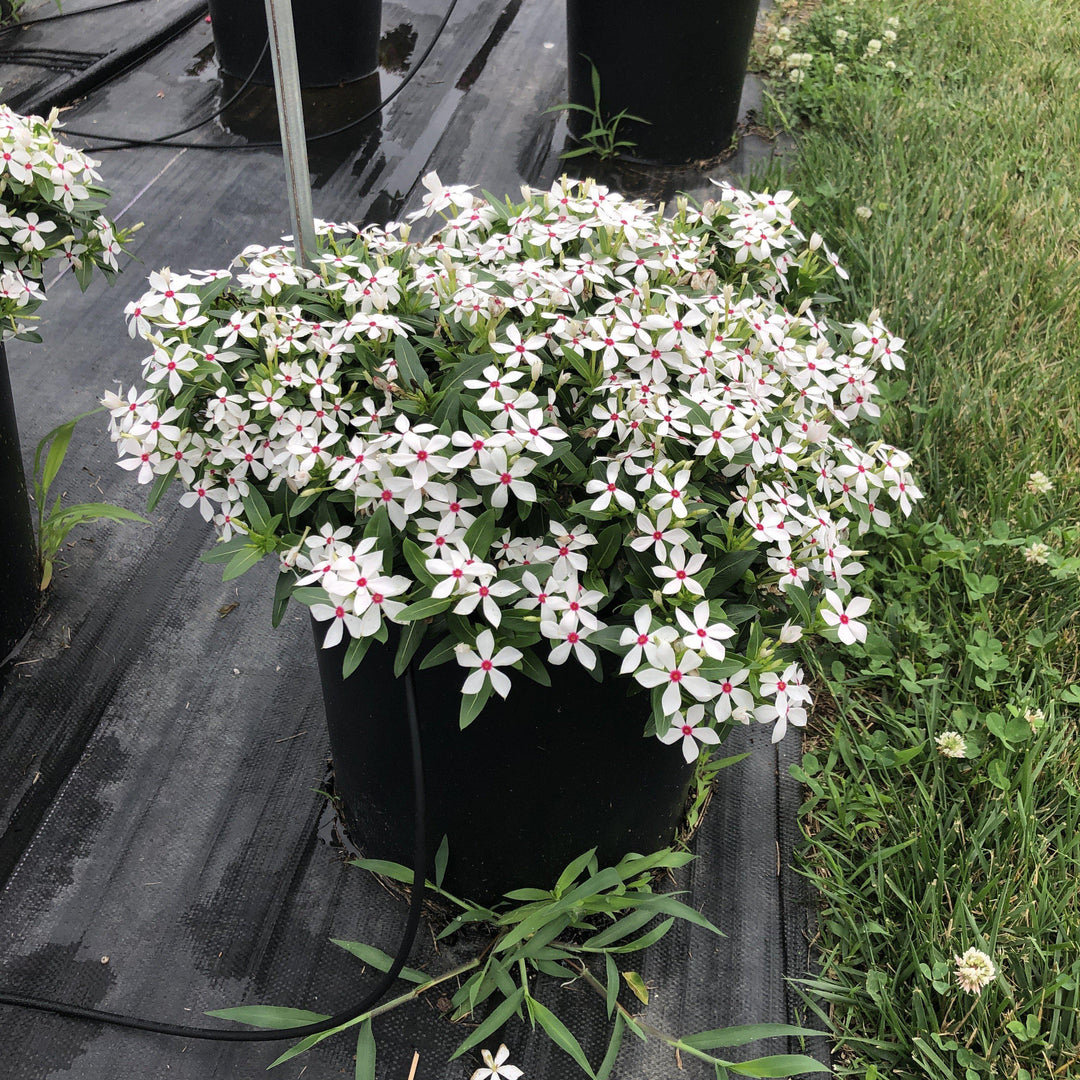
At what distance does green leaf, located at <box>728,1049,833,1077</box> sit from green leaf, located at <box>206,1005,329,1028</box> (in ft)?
1.84

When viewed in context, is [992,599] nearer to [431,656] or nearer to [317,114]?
[431,656]

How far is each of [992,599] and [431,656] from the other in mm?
1327

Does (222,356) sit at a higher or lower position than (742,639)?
higher

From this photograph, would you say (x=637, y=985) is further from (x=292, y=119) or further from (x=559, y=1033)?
(x=292, y=119)

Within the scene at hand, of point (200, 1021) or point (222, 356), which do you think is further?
point (200, 1021)

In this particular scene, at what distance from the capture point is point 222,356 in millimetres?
1175

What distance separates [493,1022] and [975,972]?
2.12 feet

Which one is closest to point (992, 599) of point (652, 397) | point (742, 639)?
point (742, 639)

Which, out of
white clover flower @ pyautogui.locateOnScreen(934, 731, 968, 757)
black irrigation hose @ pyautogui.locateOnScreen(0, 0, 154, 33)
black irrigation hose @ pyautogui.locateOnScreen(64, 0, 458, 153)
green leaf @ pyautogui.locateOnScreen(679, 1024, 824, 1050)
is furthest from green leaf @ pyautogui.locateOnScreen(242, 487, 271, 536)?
black irrigation hose @ pyautogui.locateOnScreen(0, 0, 154, 33)

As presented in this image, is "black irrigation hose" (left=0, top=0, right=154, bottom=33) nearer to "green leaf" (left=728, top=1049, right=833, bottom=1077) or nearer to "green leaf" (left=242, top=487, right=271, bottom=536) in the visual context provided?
"green leaf" (left=242, top=487, right=271, bottom=536)

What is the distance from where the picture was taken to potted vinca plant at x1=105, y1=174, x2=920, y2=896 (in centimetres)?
100

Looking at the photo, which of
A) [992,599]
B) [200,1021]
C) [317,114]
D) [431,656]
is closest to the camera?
[431,656]

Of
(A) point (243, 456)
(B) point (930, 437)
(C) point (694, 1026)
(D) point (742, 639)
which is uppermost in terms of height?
(A) point (243, 456)

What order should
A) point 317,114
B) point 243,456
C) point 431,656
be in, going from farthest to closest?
point 317,114 → point 243,456 → point 431,656
